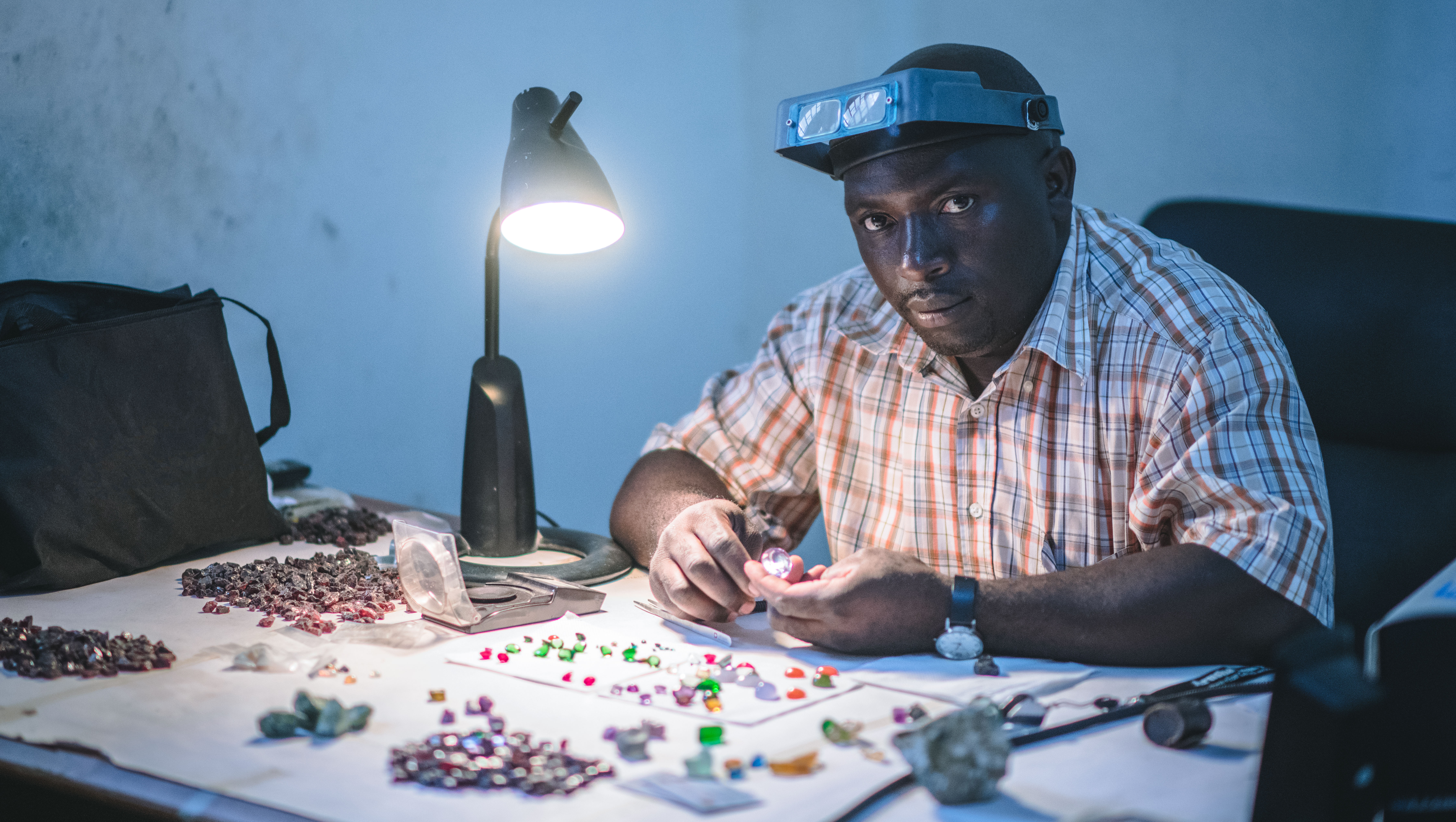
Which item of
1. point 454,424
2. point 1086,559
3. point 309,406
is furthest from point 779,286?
→ point 1086,559

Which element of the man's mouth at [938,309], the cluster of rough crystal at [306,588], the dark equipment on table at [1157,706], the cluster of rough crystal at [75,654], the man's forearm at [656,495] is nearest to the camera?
the dark equipment on table at [1157,706]

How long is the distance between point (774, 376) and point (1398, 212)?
4.12ft

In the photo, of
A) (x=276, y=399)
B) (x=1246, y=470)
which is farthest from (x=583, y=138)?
(x=1246, y=470)

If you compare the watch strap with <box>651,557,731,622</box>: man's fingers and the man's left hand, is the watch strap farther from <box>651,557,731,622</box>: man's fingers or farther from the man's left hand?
<box>651,557,731,622</box>: man's fingers

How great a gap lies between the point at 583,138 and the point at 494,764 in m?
1.87

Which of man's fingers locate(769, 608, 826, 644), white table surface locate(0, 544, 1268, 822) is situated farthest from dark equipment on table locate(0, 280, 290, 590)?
man's fingers locate(769, 608, 826, 644)

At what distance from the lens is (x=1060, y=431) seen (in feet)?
4.18

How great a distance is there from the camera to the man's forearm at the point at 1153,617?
3.23 ft

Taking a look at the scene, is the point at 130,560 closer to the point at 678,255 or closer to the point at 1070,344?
the point at 1070,344

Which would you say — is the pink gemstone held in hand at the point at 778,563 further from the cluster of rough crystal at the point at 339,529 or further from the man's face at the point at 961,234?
the cluster of rough crystal at the point at 339,529

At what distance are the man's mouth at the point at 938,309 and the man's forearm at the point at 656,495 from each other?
391 mm

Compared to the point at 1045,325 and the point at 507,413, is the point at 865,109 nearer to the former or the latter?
the point at 1045,325

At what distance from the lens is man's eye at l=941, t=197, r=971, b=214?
122cm

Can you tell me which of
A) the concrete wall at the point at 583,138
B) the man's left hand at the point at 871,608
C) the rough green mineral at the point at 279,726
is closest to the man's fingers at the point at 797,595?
the man's left hand at the point at 871,608
